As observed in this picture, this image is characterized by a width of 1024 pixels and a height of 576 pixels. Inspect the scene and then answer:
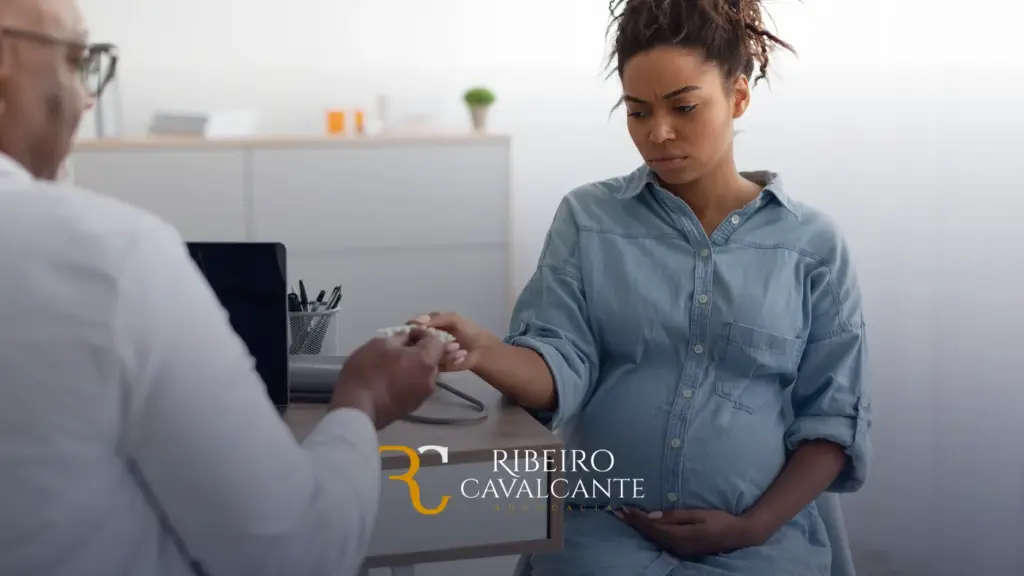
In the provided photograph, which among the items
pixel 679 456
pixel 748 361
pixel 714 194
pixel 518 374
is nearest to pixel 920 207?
pixel 714 194

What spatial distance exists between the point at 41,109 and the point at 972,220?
7.51 feet

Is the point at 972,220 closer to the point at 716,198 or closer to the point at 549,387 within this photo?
the point at 716,198

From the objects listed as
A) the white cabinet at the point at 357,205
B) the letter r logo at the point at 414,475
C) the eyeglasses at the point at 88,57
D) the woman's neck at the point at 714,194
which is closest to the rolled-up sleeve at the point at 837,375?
the woman's neck at the point at 714,194

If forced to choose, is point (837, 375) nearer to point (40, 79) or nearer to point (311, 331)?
point (311, 331)

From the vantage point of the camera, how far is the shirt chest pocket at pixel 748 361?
146cm

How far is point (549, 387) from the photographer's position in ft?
4.57

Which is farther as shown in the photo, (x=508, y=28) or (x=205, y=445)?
(x=508, y=28)

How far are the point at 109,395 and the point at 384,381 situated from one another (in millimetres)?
346

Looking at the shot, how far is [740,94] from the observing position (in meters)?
1.57

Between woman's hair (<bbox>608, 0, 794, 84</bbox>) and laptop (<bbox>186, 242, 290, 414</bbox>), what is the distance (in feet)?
2.00

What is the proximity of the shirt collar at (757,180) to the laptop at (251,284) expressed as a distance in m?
0.56

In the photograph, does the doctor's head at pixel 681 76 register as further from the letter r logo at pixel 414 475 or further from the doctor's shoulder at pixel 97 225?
the doctor's shoulder at pixel 97 225

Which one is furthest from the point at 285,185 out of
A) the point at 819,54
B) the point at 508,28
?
the point at 819,54

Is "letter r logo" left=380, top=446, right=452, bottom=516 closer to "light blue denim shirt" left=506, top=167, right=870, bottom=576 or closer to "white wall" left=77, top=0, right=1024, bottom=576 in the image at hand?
"light blue denim shirt" left=506, top=167, right=870, bottom=576
